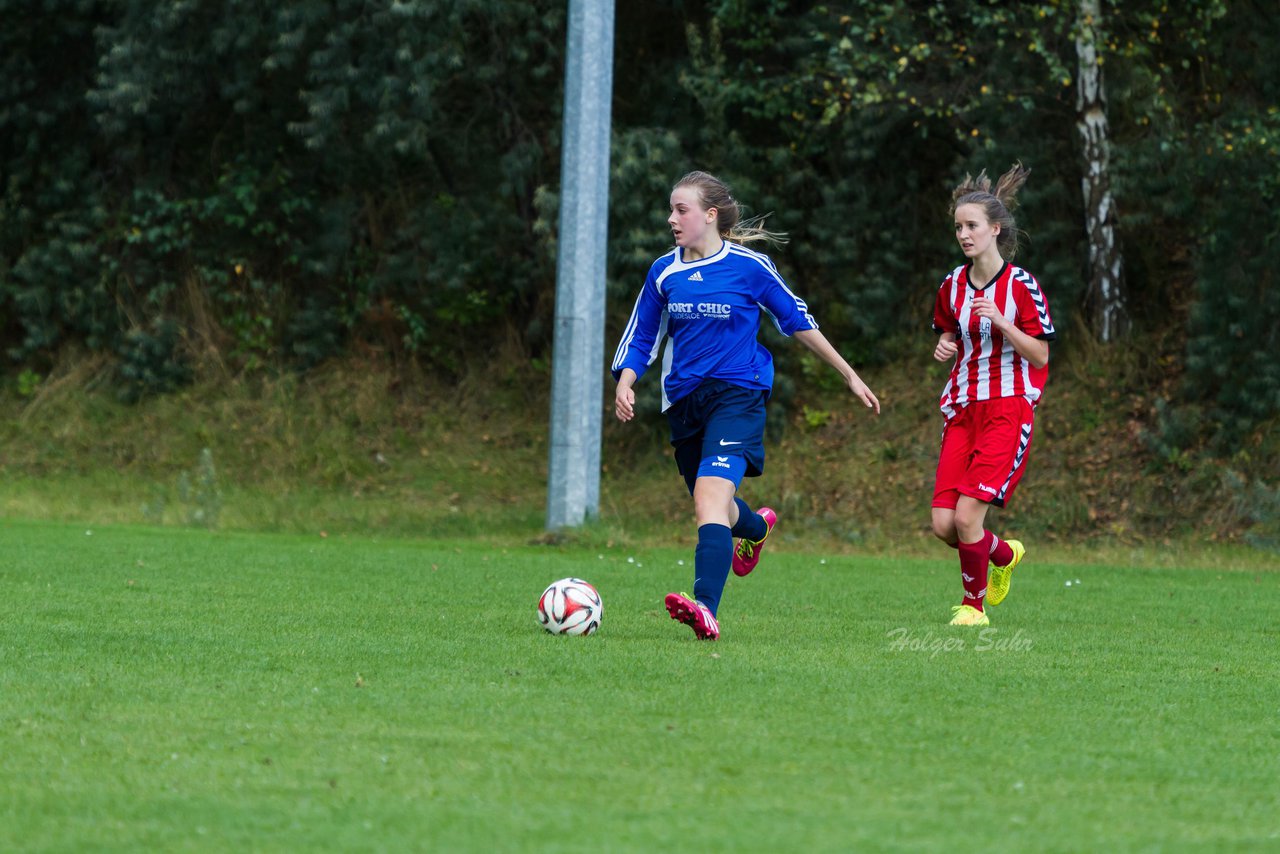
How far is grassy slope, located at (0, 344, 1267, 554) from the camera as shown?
50.6 ft

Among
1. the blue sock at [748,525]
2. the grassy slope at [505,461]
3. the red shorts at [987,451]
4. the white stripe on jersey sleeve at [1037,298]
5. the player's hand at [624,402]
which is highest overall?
the white stripe on jersey sleeve at [1037,298]

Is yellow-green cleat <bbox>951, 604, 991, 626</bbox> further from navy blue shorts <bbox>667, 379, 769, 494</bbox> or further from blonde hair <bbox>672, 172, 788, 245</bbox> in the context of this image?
blonde hair <bbox>672, 172, 788, 245</bbox>

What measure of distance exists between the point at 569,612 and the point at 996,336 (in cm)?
248

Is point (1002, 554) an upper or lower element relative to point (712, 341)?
lower

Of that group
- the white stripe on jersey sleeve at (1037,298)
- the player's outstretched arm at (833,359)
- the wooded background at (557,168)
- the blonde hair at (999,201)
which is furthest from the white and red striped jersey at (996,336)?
the wooded background at (557,168)

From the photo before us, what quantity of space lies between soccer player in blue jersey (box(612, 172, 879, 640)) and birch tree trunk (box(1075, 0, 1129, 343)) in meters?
8.69

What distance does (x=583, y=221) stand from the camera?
1341cm

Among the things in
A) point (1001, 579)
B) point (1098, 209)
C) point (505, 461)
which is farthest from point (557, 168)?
point (1001, 579)

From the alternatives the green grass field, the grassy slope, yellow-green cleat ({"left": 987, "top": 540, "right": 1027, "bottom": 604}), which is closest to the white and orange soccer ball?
the green grass field

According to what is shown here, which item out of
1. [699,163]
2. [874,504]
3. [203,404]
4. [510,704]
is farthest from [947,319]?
[203,404]

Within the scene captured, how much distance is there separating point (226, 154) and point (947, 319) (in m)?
14.6

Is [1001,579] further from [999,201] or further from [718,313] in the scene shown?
[718,313]

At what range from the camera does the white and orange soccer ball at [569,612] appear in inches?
277

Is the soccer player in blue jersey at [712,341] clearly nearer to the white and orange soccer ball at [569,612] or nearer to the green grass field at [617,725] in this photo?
the white and orange soccer ball at [569,612]
